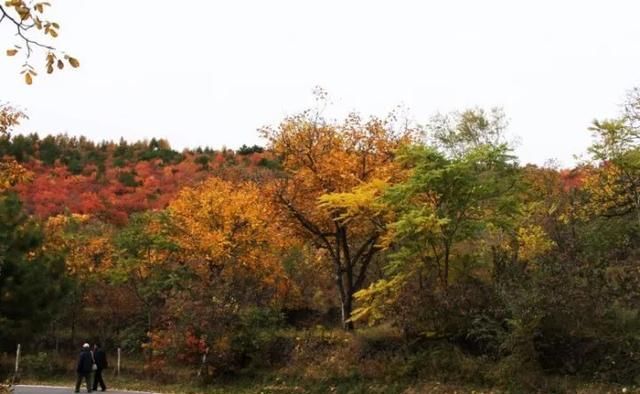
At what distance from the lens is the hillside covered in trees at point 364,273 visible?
16.7 metres

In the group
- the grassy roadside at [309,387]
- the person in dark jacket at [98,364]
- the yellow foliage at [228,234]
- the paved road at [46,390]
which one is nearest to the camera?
the grassy roadside at [309,387]

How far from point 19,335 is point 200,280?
7.23m

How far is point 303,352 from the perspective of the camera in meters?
21.2

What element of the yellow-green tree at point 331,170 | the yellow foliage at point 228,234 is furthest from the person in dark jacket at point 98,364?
the yellow-green tree at point 331,170

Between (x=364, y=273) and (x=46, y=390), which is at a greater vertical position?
(x=364, y=273)

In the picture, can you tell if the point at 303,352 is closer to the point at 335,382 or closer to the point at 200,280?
the point at 335,382

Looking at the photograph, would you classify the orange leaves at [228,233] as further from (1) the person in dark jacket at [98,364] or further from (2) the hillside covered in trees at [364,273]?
(1) the person in dark jacket at [98,364]

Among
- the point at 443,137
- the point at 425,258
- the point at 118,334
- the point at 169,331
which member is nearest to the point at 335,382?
the point at 425,258

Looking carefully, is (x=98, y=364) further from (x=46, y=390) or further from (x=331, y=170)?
(x=331, y=170)

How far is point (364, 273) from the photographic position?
78.3 ft

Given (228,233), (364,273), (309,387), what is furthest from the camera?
(228,233)

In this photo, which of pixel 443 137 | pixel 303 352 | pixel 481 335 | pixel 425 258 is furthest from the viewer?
pixel 443 137

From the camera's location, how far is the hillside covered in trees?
1667cm

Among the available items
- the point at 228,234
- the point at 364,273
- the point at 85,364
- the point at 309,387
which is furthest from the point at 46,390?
the point at 364,273
